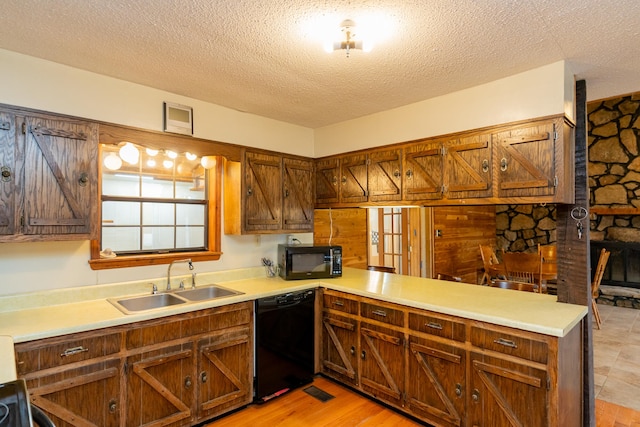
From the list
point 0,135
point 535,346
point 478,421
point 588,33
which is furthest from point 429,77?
point 0,135

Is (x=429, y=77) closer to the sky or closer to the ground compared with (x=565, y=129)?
closer to the sky

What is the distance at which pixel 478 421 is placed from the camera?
2279 millimetres

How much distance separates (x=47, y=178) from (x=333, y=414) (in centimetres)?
260

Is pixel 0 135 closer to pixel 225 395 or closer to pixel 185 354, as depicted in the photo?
pixel 185 354

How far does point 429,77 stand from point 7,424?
2.75m

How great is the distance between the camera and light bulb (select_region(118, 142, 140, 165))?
2822mm

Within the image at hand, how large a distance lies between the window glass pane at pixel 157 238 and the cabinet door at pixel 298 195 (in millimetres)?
1057

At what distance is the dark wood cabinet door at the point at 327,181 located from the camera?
3.72m

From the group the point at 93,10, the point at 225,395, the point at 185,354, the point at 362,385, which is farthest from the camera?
the point at 362,385

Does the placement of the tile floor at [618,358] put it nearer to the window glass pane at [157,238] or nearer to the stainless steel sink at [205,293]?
the stainless steel sink at [205,293]

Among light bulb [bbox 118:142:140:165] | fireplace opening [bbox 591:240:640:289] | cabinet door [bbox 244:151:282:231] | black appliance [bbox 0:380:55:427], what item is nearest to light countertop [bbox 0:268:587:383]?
black appliance [bbox 0:380:55:427]

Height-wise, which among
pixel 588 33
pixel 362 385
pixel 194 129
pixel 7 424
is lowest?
pixel 362 385

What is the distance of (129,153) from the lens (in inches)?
112

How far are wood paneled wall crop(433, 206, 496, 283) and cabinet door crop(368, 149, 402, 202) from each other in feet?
8.64
